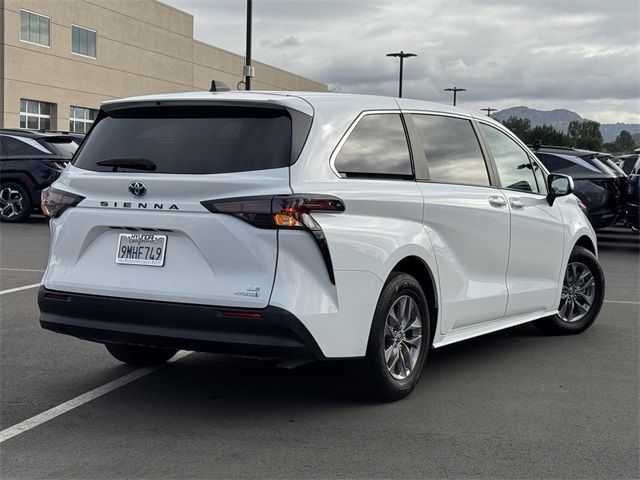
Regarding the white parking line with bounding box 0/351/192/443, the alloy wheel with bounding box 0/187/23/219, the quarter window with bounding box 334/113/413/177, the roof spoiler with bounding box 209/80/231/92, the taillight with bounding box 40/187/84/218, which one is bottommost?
the white parking line with bounding box 0/351/192/443

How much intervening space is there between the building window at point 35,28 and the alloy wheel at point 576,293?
44350 millimetres

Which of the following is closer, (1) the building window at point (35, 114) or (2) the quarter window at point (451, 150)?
(2) the quarter window at point (451, 150)

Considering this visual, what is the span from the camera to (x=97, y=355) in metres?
6.53

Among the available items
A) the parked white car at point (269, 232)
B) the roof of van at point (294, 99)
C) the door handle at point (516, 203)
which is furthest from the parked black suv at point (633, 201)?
the roof of van at point (294, 99)

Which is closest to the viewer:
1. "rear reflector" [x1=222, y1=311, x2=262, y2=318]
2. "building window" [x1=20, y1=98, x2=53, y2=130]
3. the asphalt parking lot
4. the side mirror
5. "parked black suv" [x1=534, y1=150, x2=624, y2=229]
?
the asphalt parking lot

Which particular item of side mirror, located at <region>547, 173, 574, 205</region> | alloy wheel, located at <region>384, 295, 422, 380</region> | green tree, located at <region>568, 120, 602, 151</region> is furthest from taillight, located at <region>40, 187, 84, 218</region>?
green tree, located at <region>568, 120, 602, 151</region>

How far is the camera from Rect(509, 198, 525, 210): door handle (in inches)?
261

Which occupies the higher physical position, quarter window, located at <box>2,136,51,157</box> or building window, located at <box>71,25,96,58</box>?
building window, located at <box>71,25,96,58</box>

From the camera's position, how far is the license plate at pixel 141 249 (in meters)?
4.86

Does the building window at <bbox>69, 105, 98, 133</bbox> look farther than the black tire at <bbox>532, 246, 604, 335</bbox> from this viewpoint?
Yes

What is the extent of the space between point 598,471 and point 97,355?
372cm

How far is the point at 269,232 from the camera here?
464cm

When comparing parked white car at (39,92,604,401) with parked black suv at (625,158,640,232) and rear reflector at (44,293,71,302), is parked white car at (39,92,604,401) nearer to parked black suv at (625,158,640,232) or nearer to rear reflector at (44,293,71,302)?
rear reflector at (44,293,71,302)

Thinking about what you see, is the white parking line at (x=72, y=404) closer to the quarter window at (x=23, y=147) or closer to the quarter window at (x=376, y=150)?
the quarter window at (x=376, y=150)
